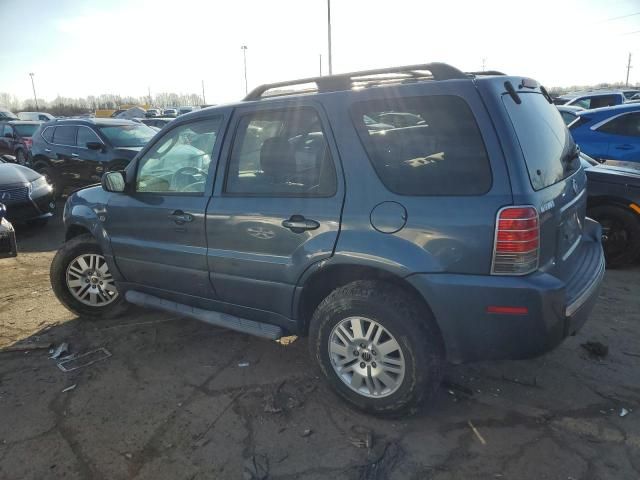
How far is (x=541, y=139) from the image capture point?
2.53m

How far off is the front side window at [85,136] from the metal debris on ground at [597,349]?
936 cm

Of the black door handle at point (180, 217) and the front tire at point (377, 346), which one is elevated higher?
the black door handle at point (180, 217)

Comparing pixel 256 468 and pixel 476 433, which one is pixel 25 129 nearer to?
pixel 256 468

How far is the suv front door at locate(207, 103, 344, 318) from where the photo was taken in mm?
2703

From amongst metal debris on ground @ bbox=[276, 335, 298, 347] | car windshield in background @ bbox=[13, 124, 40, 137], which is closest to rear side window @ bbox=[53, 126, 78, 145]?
car windshield in background @ bbox=[13, 124, 40, 137]

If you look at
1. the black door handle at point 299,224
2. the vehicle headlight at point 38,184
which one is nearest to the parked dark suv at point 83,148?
the vehicle headlight at point 38,184

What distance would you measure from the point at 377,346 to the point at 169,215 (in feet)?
5.81

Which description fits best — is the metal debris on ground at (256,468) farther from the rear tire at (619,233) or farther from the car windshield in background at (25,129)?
the car windshield in background at (25,129)

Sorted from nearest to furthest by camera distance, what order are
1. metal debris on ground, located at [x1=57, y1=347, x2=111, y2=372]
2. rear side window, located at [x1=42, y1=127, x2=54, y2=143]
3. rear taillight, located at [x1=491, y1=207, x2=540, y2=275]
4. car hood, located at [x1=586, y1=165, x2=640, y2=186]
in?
rear taillight, located at [x1=491, y1=207, x2=540, y2=275], metal debris on ground, located at [x1=57, y1=347, x2=111, y2=372], car hood, located at [x1=586, y1=165, x2=640, y2=186], rear side window, located at [x1=42, y1=127, x2=54, y2=143]

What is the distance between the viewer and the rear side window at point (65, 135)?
1002 centimetres

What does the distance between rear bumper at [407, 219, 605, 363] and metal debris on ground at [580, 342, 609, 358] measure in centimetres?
104

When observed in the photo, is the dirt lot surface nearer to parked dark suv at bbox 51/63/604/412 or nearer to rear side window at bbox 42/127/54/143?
parked dark suv at bbox 51/63/604/412

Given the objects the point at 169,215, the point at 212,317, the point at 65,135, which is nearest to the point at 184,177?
the point at 169,215

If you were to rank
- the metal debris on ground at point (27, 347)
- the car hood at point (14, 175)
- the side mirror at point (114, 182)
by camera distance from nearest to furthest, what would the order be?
the side mirror at point (114, 182), the metal debris on ground at point (27, 347), the car hood at point (14, 175)
